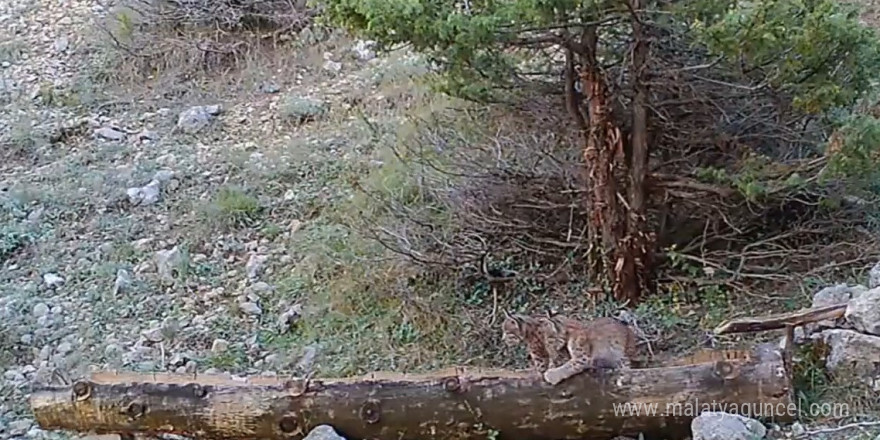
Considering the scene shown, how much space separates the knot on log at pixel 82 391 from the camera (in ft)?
9.58

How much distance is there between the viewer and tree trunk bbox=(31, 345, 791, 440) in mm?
2633

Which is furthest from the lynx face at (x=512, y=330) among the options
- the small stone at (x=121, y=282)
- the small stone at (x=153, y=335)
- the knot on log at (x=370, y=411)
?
the small stone at (x=121, y=282)

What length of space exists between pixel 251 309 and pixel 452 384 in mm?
1737

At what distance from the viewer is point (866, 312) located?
8.93 ft

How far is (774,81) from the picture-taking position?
3.36 metres

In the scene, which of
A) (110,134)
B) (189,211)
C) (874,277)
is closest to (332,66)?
(110,134)

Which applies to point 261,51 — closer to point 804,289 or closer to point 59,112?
point 59,112

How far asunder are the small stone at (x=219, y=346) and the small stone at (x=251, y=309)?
237mm

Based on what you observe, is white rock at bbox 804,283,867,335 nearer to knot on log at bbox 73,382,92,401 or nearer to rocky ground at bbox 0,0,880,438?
rocky ground at bbox 0,0,880,438

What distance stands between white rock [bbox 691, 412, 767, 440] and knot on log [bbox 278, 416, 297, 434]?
109 cm

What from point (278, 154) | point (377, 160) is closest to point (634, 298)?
point (377, 160)

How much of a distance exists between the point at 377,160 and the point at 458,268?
1.40 m

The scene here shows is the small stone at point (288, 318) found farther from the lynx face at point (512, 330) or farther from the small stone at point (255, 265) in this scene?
the lynx face at point (512, 330)

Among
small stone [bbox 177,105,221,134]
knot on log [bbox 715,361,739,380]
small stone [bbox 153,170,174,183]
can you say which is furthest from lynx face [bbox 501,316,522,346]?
small stone [bbox 177,105,221,134]
